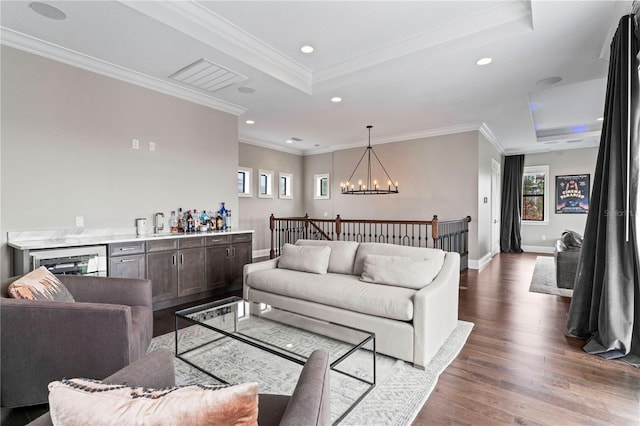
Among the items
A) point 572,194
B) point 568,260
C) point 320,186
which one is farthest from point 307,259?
point 572,194

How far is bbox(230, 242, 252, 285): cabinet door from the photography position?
467cm

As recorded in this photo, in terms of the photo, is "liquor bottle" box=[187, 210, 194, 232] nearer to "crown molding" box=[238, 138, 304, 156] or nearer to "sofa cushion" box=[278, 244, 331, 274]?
"sofa cushion" box=[278, 244, 331, 274]

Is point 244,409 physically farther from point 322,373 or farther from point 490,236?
point 490,236

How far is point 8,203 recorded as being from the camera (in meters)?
3.09

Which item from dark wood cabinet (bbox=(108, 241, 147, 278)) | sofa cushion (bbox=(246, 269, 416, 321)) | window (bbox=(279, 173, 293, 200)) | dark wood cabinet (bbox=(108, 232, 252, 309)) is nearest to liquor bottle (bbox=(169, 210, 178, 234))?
dark wood cabinet (bbox=(108, 232, 252, 309))

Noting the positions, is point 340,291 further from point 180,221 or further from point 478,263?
point 478,263

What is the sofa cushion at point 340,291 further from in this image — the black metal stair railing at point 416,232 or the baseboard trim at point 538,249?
the baseboard trim at point 538,249

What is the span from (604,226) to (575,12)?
184 cm

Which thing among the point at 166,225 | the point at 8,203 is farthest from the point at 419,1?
the point at 8,203

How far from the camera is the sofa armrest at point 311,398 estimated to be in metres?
0.81

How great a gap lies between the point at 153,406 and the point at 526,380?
2543 millimetres

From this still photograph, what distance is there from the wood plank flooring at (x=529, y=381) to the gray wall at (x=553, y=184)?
6.26 metres

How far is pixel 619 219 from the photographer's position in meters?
2.61

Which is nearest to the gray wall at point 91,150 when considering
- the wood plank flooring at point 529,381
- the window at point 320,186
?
the wood plank flooring at point 529,381
